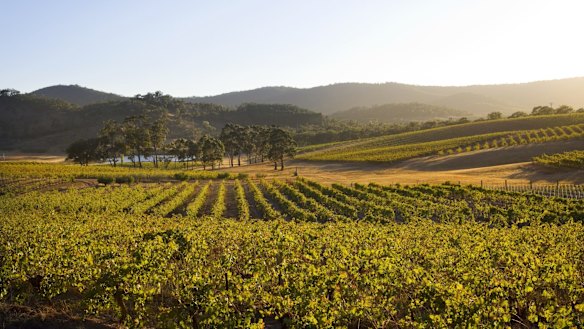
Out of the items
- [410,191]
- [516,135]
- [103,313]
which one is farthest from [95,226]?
[516,135]

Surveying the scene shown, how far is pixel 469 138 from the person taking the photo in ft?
358

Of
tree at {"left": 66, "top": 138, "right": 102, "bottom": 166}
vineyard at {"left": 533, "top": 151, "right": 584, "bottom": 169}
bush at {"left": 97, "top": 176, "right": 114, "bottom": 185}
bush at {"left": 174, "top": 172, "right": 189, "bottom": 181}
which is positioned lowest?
vineyard at {"left": 533, "top": 151, "right": 584, "bottom": 169}

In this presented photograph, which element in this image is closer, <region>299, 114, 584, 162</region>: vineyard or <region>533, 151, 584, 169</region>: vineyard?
<region>533, 151, 584, 169</region>: vineyard

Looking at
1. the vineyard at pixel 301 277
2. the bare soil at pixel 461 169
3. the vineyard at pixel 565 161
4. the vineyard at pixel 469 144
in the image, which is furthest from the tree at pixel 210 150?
the vineyard at pixel 301 277

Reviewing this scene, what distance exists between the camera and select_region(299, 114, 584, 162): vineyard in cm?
9475

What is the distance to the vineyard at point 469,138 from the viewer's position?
311 feet

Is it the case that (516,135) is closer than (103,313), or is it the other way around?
(103,313)

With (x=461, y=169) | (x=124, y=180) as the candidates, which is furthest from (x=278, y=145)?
(x=124, y=180)

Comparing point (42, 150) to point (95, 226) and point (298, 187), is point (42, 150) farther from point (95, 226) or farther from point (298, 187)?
point (95, 226)

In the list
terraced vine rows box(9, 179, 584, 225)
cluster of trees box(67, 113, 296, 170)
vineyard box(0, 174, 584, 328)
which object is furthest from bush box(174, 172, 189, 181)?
vineyard box(0, 174, 584, 328)

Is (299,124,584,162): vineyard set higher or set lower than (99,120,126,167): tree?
lower

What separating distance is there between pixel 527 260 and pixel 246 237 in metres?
9.61

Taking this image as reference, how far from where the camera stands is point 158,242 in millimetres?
13742

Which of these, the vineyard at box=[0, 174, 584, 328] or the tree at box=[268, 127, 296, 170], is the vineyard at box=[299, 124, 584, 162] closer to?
the tree at box=[268, 127, 296, 170]
